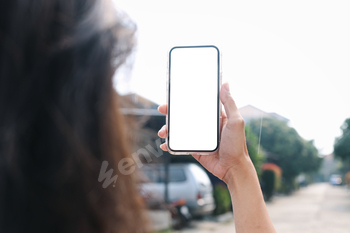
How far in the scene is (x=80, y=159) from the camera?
32 cm

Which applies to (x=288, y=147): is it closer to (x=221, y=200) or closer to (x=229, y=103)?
(x=229, y=103)

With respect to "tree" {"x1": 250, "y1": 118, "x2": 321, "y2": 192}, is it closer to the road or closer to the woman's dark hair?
the road

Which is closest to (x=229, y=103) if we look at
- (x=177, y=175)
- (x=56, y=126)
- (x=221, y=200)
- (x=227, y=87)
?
(x=227, y=87)

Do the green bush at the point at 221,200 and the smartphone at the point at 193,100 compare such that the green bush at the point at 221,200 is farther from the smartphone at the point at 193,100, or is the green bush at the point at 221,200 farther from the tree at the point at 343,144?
the smartphone at the point at 193,100

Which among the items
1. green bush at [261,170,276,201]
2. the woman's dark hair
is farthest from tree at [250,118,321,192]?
the woman's dark hair

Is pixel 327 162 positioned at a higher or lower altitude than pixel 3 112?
lower

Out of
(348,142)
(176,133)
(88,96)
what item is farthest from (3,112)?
(348,142)

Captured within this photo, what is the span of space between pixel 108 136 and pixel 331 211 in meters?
4.05

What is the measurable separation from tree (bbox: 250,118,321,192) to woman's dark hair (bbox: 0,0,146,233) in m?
1.11

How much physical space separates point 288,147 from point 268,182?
151 centimetres

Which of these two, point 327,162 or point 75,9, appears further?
point 327,162

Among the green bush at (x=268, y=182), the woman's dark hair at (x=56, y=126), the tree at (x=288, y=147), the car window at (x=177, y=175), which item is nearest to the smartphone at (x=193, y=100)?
the woman's dark hair at (x=56, y=126)

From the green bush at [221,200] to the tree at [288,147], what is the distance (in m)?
2.73

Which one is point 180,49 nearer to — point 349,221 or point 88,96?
point 88,96
